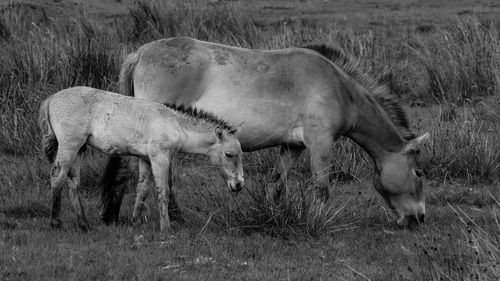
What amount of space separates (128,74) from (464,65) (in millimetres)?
6702

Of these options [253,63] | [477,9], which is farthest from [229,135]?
[477,9]

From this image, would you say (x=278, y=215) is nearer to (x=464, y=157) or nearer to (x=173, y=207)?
(x=173, y=207)

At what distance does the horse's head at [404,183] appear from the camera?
27.9ft

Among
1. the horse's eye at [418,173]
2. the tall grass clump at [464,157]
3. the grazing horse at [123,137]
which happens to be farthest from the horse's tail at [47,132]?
the tall grass clump at [464,157]

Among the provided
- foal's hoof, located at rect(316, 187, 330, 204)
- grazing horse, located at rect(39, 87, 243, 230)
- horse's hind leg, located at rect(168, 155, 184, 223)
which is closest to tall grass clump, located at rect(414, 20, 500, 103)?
foal's hoof, located at rect(316, 187, 330, 204)

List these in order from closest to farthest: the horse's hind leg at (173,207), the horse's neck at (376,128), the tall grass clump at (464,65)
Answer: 1. the horse's hind leg at (173,207)
2. the horse's neck at (376,128)
3. the tall grass clump at (464,65)

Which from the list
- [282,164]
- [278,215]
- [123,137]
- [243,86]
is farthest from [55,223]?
[282,164]

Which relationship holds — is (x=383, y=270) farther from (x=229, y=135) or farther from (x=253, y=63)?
(x=253, y=63)

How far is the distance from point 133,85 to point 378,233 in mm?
2824

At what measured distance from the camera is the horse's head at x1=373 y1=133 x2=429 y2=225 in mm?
8508

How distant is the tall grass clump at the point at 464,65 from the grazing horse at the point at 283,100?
4.38 meters

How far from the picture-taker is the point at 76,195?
7.65m

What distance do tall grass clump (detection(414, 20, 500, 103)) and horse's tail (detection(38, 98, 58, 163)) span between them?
22.2ft

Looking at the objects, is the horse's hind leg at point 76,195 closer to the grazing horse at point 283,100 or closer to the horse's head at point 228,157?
the grazing horse at point 283,100
